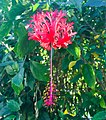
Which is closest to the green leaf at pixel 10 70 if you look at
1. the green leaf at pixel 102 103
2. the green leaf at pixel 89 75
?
the green leaf at pixel 89 75

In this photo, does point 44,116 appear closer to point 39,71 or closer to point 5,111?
point 5,111

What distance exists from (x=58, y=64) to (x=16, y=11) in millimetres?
385

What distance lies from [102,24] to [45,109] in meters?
0.48

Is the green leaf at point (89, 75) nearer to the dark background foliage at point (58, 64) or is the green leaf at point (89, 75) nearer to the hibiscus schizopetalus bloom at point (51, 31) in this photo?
the dark background foliage at point (58, 64)

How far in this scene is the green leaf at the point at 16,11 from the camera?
1039 mm

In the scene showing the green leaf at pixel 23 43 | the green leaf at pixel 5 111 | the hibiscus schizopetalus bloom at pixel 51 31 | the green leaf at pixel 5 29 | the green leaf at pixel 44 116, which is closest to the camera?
the hibiscus schizopetalus bloom at pixel 51 31

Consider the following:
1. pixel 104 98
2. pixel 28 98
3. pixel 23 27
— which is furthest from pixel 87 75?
pixel 28 98

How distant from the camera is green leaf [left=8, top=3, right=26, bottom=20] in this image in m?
1.04

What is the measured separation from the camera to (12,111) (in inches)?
45.3

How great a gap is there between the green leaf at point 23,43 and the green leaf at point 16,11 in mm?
120

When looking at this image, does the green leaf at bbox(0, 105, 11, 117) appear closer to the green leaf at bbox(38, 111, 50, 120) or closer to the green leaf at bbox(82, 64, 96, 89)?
the green leaf at bbox(38, 111, 50, 120)

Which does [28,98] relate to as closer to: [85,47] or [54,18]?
[85,47]

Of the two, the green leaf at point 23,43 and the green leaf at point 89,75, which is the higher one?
the green leaf at point 23,43

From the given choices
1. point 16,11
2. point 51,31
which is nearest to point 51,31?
point 51,31
